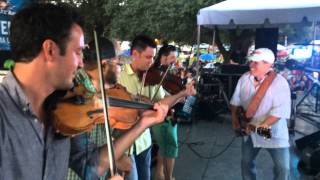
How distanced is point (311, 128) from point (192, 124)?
8.01 feet

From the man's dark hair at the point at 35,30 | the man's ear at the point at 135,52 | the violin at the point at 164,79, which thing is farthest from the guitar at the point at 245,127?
the man's dark hair at the point at 35,30

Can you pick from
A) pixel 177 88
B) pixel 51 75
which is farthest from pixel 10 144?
pixel 177 88

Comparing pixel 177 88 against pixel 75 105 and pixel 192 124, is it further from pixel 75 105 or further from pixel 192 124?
pixel 192 124

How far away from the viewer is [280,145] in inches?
167

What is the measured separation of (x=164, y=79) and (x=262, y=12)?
10.2 ft

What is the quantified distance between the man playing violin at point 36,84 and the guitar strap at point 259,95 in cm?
302

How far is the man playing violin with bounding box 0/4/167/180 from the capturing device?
1332mm

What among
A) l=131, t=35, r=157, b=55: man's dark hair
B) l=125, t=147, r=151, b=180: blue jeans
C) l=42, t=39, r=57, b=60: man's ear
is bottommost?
l=125, t=147, r=151, b=180: blue jeans

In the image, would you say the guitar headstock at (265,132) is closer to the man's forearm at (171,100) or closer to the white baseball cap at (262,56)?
the white baseball cap at (262,56)

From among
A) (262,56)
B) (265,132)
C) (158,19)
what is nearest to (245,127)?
(265,132)

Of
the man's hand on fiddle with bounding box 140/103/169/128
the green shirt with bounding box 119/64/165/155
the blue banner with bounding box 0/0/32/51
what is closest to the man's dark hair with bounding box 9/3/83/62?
the man's hand on fiddle with bounding box 140/103/169/128

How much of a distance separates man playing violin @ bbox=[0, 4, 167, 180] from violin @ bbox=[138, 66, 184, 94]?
252cm

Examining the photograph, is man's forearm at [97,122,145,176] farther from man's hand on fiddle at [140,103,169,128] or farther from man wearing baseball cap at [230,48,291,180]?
man wearing baseball cap at [230,48,291,180]

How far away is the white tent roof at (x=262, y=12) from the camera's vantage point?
6422 mm
